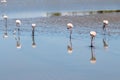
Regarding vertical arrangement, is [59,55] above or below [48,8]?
below

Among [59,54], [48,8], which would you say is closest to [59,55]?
[59,54]

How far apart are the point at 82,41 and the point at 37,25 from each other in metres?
7.79

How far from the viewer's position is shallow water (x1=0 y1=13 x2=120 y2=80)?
14148 mm

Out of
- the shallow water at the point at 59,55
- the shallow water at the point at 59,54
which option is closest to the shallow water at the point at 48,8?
the shallow water at the point at 59,54

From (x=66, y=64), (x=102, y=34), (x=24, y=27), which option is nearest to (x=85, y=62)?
(x=66, y=64)

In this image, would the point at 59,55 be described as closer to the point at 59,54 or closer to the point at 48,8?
the point at 59,54

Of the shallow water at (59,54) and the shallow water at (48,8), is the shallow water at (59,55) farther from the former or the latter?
the shallow water at (48,8)

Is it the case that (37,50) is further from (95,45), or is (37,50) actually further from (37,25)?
(37,25)

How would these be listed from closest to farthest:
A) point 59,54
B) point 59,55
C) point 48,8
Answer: point 59,55, point 59,54, point 48,8

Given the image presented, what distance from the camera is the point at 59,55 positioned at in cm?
1733

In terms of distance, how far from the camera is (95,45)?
62.6 feet

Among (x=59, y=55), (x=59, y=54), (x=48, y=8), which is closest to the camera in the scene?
(x=59, y=55)

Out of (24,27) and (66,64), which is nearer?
(66,64)

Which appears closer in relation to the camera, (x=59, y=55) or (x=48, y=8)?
(x=59, y=55)
